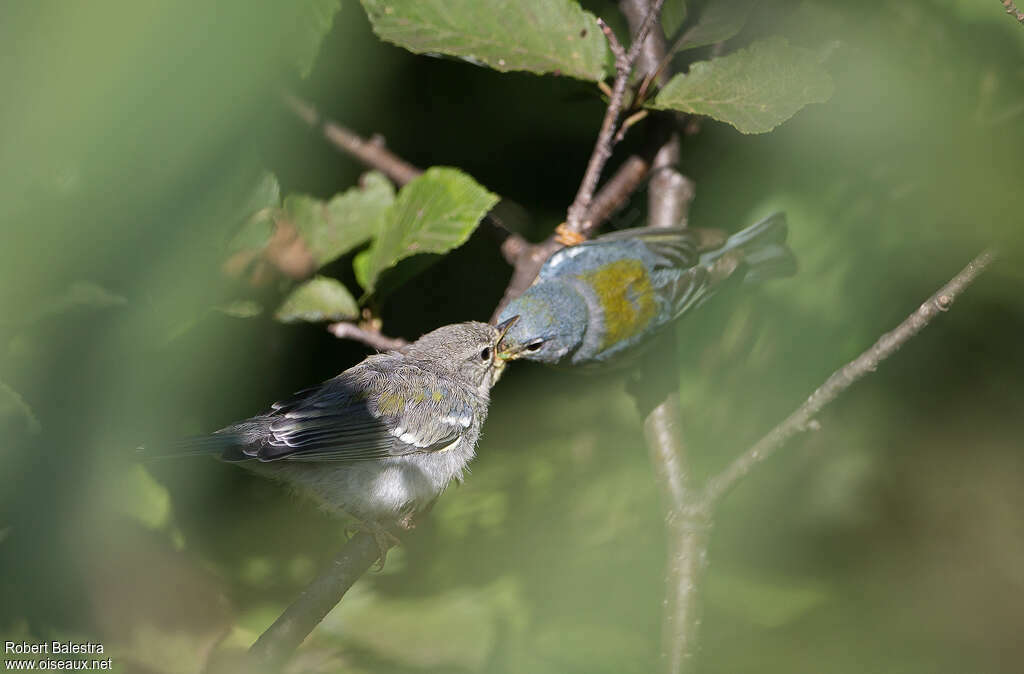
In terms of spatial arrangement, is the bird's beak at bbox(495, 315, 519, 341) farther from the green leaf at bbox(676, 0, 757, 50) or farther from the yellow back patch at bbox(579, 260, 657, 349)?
the green leaf at bbox(676, 0, 757, 50)

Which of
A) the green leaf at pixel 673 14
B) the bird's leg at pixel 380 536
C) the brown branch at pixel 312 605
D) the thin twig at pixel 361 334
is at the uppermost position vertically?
the green leaf at pixel 673 14

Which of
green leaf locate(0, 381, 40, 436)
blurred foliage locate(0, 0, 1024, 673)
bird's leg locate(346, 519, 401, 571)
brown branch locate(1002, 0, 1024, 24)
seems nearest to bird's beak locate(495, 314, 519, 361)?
blurred foliage locate(0, 0, 1024, 673)

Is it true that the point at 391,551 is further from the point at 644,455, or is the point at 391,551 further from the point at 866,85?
the point at 866,85

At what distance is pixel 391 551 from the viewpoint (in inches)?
94.8

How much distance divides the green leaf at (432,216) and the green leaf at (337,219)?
82mm

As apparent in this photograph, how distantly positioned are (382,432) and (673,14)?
157 centimetres

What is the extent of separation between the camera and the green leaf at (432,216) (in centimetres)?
247

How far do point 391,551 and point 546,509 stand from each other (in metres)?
0.55

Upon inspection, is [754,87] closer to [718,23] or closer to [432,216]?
[718,23]

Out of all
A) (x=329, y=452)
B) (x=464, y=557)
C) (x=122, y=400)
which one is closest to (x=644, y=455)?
(x=464, y=557)

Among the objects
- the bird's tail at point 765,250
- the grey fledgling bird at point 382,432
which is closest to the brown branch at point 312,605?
the grey fledgling bird at point 382,432

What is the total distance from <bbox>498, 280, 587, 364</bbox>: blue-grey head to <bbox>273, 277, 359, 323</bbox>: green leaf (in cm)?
79

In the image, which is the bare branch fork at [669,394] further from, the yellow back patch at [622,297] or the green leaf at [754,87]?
the yellow back patch at [622,297]

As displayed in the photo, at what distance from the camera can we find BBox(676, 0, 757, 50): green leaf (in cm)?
248
